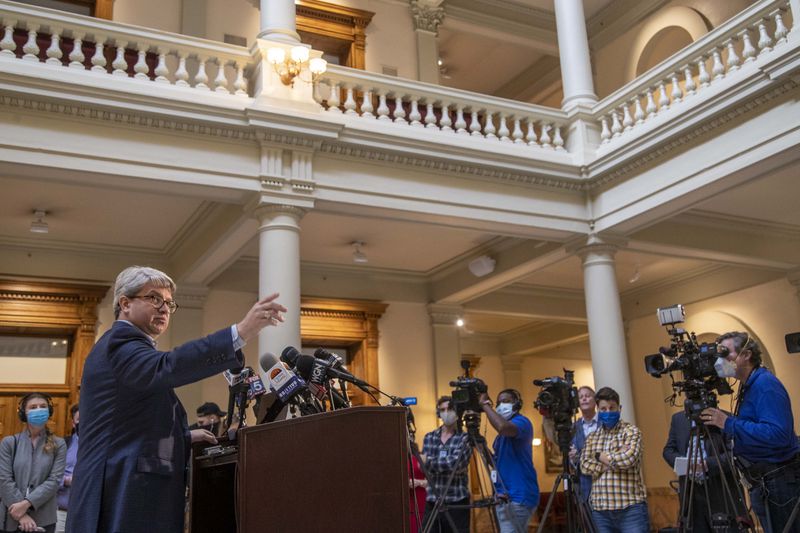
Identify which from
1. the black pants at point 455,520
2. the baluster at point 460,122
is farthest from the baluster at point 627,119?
the black pants at point 455,520

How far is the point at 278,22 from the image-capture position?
784 centimetres

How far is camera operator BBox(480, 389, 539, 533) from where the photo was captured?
6.05 meters

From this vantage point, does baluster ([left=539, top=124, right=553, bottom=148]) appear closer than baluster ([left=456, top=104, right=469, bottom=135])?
No

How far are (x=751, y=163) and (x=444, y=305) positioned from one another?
562 centimetres

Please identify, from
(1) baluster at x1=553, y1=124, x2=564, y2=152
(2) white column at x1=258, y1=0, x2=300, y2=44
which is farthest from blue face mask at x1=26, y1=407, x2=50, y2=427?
(1) baluster at x1=553, y1=124, x2=564, y2=152

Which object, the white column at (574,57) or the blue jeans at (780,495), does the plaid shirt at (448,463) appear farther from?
the white column at (574,57)

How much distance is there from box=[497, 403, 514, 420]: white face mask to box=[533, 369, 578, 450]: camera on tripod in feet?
1.61

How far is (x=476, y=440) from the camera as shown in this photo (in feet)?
19.3

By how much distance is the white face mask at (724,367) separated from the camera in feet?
15.0

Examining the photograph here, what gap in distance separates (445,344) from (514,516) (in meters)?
6.10

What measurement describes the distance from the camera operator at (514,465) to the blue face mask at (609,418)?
606mm

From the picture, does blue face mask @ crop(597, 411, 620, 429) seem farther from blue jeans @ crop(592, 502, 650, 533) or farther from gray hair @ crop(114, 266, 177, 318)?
gray hair @ crop(114, 266, 177, 318)

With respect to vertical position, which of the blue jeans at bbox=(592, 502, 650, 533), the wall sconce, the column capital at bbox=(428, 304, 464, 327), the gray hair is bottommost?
the blue jeans at bbox=(592, 502, 650, 533)

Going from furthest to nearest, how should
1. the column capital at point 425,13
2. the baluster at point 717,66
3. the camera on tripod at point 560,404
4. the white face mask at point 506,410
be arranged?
the column capital at point 425,13, the baluster at point 717,66, the white face mask at point 506,410, the camera on tripod at point 560,404
